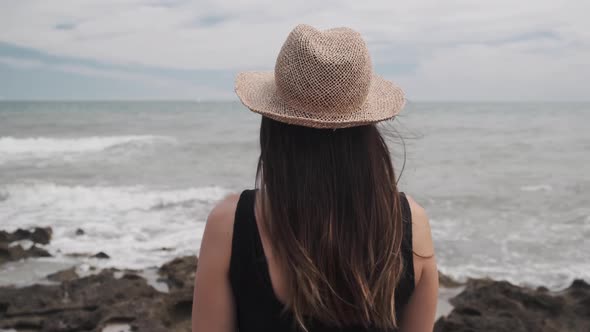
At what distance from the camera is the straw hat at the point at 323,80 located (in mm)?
1416

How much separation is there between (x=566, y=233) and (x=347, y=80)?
7952 mm

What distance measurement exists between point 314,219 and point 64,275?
205 inches

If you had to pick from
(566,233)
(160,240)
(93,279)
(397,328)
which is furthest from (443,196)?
(397,328)

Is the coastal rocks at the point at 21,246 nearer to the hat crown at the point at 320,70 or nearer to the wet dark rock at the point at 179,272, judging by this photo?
the wet dark rock at the point at 179,272

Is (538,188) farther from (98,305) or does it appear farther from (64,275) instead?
(98,305)

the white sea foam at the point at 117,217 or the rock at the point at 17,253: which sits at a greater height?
the rock at the point at 17,253

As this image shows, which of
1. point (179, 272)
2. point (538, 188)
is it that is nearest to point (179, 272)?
point (179, 272)

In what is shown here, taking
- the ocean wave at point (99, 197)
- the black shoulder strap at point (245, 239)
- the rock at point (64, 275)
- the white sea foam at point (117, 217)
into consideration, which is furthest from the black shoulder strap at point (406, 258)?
the ocean wave at point (99, 197)

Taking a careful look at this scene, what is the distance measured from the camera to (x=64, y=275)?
5832mm

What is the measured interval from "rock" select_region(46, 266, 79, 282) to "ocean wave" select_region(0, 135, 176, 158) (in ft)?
47.2

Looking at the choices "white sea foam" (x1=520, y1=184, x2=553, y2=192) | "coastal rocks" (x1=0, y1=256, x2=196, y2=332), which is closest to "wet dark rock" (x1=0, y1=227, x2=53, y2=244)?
"coastal rocks" (x1=0, y1=256, x2=196, y2=332)

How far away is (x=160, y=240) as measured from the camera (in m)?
7.55

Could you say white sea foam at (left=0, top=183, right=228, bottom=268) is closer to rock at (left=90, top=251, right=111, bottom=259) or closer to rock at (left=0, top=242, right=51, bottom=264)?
rock at (left=90, top=251, right=111, bottom=259)

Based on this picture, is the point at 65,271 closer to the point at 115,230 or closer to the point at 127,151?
the point at 115,230
